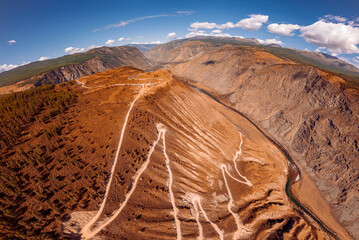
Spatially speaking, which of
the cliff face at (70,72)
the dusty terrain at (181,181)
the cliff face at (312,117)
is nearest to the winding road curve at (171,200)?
the dusty terrain at (181,181)

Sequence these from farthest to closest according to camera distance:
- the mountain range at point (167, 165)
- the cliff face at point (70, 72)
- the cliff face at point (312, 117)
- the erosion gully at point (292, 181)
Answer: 1. the cliff face at point (70, 72)
2. the cliff face at point (312, 117)
3. the erosion gully at point (292, 181)
4. the mountain range at point (167, 165)

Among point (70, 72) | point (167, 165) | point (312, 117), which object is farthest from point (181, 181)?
point (70, 72)

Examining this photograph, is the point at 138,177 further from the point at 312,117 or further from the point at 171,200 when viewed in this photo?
Answer: the point at 312,117

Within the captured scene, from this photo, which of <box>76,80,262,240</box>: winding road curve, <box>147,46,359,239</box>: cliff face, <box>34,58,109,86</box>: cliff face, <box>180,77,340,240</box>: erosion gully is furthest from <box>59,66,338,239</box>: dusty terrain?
<box>34,58,109,86</box>: cliff face

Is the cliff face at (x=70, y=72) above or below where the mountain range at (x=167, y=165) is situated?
above

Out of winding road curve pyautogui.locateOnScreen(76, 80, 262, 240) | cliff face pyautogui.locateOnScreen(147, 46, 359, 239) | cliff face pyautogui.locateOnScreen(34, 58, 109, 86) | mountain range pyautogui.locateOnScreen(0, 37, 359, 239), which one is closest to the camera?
winding road curve pyautogui.locateOnScreen(76, 80, 262, 240)

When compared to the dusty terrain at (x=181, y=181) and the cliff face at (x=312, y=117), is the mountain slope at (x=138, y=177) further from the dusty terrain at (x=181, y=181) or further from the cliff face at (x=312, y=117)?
the cliff face at (x=312, y=117)

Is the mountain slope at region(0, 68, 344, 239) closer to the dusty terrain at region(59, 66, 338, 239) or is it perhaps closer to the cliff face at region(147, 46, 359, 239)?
the dusty terrain at region(59, 66, 338, 239)
